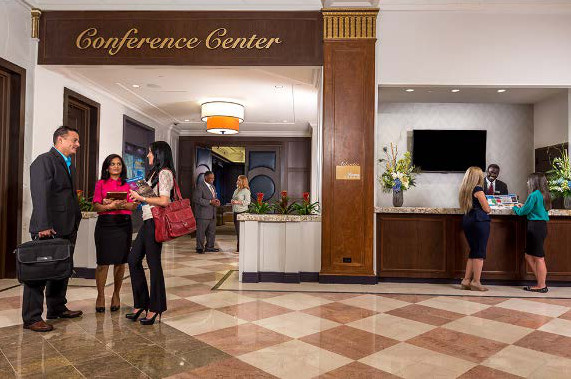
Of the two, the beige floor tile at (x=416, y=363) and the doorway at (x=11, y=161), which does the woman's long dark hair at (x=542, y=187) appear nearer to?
the beige floor tile at (x=416, y=363)

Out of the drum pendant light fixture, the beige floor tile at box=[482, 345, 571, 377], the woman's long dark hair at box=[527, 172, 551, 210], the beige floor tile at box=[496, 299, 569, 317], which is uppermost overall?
the drum pendant light fixture

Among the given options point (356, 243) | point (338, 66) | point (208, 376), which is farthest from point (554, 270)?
point (208, 376)

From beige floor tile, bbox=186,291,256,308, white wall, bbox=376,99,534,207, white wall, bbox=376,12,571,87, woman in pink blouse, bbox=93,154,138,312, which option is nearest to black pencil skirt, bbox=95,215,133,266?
woman in pink blouse, bbox=93,154,138,312

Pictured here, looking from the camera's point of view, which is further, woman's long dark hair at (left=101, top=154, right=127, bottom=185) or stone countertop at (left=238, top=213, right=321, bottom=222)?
stone countertop at (left=238, top=213, right=321, bottom=222)

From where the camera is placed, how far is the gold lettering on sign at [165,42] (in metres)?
5.66

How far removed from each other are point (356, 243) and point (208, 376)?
329 centimetres

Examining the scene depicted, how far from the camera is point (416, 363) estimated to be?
109 inches

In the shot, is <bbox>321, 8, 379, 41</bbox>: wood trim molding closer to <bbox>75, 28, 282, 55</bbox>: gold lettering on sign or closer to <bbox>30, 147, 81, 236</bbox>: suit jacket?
<bbox>75, 28, 282, 55</bbox>: gold lettering on sign

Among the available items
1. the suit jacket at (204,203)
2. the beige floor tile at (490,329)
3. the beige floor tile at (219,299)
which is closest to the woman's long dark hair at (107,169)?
the beige floor tile at (219,299)

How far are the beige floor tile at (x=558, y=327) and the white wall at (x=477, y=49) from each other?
10.3 ft

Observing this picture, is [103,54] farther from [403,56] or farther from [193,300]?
[403,56]

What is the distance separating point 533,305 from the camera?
447 cm

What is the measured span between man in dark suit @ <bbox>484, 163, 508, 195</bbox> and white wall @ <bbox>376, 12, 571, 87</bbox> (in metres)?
1.52

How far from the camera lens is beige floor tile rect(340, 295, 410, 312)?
4.24 metres
